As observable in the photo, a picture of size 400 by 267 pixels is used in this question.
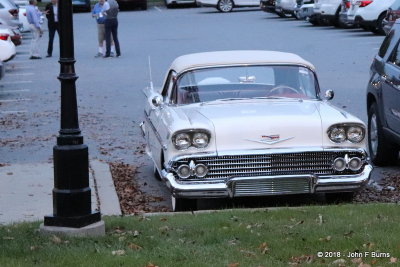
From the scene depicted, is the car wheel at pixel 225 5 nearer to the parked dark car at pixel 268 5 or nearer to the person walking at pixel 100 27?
the parked dark car at pixel 268 5

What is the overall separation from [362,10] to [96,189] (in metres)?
24.3

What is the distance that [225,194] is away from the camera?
31.3 feet

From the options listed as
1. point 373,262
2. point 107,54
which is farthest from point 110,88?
point 373,262

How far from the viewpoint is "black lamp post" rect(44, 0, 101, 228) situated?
7711 millimetres

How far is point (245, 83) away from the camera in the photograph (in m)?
10.9

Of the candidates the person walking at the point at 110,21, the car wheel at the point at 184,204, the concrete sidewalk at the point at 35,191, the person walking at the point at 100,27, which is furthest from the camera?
the person walking at the point at 100,27

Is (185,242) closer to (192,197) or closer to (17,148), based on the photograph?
(192,197)

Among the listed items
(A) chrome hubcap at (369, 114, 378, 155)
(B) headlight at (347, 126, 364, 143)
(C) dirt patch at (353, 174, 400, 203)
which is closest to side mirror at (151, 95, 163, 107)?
(B) headlight at (347, 126, 364, 143)

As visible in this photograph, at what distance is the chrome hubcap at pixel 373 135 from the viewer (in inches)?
496

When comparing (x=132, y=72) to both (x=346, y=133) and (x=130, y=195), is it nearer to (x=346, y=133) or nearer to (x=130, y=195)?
(x=130, y=195)

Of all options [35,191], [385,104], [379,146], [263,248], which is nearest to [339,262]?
[263,248]

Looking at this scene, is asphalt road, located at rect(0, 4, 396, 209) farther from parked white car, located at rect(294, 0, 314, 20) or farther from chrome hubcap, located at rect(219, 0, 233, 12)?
chrome hubcap, located at rect(219, 0, 233, 12)

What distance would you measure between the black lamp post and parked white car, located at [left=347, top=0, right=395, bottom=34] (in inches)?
1053

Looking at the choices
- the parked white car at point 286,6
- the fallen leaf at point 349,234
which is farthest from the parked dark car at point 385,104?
the parked white car at point 286,6
